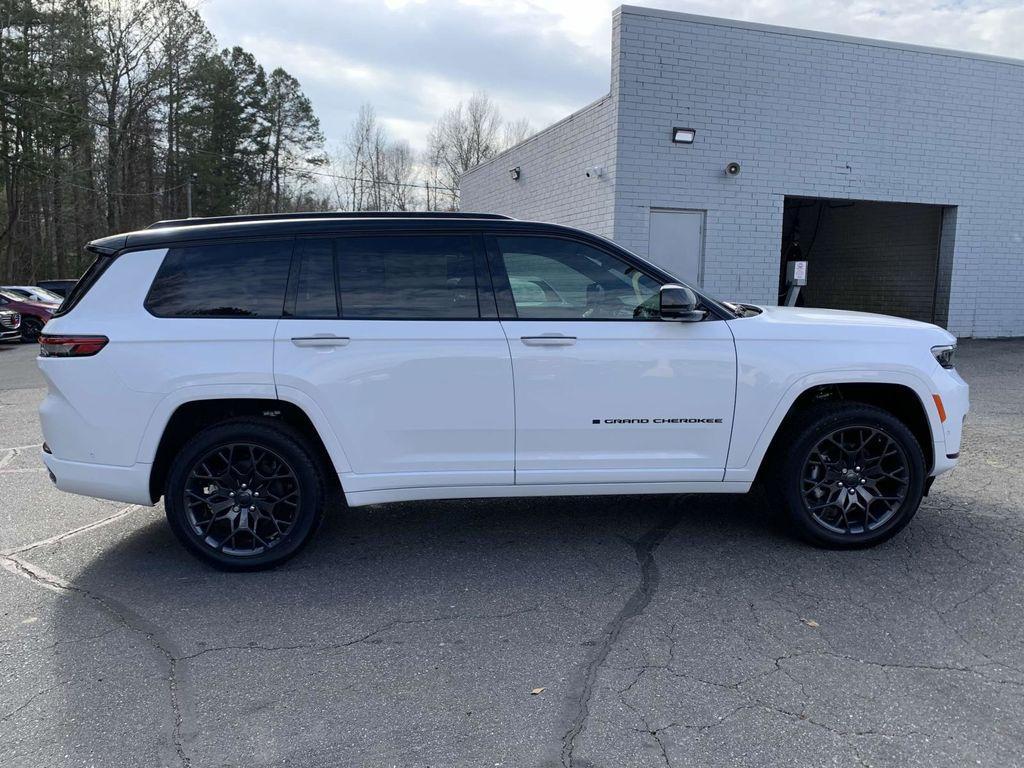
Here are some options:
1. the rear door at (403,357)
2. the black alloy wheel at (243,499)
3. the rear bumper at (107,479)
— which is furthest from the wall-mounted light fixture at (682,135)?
the rear bumper at (107,479)

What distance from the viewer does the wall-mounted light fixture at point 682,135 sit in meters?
12.8

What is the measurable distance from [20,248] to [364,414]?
40658 millimetres

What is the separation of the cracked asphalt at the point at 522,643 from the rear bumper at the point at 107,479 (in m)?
0.47

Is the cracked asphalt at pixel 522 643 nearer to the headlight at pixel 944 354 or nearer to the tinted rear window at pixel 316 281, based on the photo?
the headlight at pixel 944 354

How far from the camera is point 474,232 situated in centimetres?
418

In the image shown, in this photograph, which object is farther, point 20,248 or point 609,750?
point 20,248

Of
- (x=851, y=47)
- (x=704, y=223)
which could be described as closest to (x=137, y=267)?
(x=704, y=223)

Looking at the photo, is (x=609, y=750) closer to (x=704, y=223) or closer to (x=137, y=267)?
(x=137, y=267)

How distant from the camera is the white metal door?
13.2 m

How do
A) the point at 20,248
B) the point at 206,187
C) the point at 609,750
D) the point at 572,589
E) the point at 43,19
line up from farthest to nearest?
1. the point at 206,187
2. the point at 20,248
3. the point at 43,19
4. the point at 572,589
5. the point at 609,750

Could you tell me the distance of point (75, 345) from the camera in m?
3.90

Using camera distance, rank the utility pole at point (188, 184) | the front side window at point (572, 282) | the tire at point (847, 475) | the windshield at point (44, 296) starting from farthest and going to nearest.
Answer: the utility pole at point (188, 184), the windshield at point (44, 296), the tire at point (847, 475), the front side window at point (572, 282)

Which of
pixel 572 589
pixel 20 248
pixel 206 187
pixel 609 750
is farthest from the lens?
pixel 206 187

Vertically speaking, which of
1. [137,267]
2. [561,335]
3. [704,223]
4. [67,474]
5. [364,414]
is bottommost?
[67,474]
